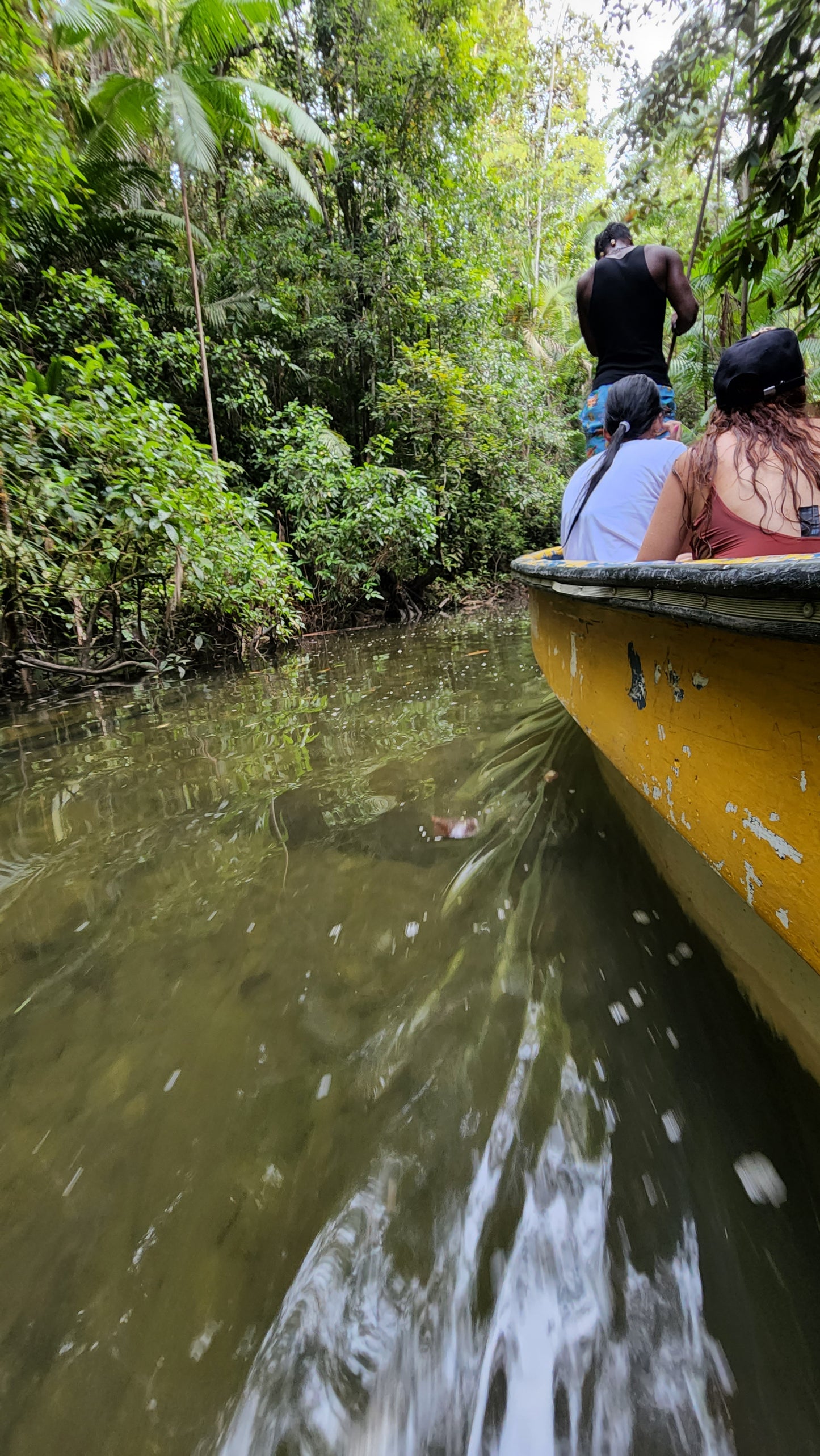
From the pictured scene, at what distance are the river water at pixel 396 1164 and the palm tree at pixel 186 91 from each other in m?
6.02

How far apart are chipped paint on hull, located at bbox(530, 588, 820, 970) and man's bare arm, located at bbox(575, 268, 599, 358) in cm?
209

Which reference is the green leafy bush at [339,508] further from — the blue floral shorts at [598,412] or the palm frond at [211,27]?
the blue floral shorts at [598,412]

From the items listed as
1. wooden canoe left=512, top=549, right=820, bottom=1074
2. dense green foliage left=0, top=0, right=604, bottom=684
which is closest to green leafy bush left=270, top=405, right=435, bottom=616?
dense green foliage left=0, top=0, right=604, bottom=684

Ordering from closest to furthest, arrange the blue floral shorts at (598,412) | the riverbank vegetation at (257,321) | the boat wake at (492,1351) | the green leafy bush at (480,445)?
the boat wake at (492,1351) < the blue floral shorts at (598,412) < the riverbank vegetation at (257,321) < the green leafy bush at (480,445)

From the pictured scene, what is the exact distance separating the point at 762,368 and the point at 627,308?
5.52ft

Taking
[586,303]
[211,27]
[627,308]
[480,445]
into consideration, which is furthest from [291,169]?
[627,308]

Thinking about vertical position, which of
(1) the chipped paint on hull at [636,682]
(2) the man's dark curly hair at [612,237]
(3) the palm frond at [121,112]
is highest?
(3) the palm frond at [121,112]

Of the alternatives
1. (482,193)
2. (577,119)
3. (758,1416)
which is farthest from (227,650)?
(577,119)

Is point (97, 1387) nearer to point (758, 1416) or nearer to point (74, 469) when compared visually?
point (758, 1416)

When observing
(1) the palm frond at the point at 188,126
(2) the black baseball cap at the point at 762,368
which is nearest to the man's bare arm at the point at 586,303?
(2) the black baseball cap at the point at 762,368

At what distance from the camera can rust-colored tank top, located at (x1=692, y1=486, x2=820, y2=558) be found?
4.15ft

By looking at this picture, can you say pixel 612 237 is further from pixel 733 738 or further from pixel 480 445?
pixel 480 445

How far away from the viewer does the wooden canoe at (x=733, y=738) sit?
75 centimetres

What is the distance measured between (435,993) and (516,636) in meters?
5.05
